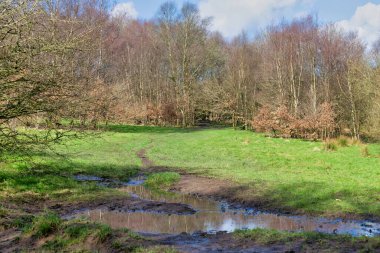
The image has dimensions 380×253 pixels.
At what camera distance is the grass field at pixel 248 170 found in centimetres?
1406

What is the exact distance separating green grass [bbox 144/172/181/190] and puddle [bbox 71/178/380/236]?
378cm

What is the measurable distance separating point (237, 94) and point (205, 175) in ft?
120

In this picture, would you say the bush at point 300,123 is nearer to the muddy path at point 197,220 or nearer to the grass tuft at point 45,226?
the muddy path at point 197,220

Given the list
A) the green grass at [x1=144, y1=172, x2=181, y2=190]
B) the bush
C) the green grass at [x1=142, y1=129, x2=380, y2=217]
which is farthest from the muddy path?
the bush

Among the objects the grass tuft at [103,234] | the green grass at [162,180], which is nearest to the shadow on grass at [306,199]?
the green grass at [162,180]

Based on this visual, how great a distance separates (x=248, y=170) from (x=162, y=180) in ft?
16.4

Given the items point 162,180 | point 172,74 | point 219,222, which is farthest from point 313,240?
point 172,74

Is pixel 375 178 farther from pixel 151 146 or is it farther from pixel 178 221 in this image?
pixel 151 146

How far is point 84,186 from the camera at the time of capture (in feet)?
52.6

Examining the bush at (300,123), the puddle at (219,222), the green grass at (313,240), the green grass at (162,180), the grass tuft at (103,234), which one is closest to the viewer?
the green grass at (313,240)

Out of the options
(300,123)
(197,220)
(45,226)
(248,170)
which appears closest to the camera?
(45,226)

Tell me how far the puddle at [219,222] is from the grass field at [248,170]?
103 centimetres

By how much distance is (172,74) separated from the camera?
63250mm

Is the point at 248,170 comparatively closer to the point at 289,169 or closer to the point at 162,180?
the point at 289,169
